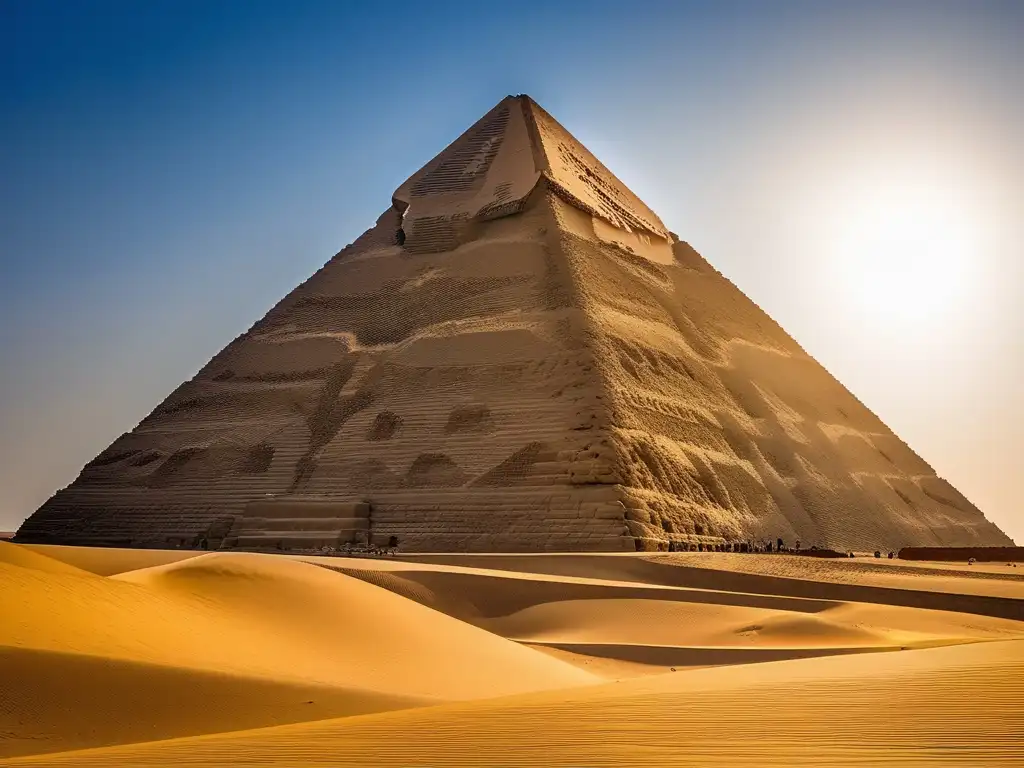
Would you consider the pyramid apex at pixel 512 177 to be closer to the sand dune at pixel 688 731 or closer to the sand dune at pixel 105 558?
the sand dune at pixel 105 558

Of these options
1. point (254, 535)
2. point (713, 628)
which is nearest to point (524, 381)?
point (254, 535)

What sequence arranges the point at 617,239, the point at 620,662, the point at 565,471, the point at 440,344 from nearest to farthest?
the point at 620,662, the point at 565,471, the point at 440,344, the point at 617,239

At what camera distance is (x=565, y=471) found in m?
23.7

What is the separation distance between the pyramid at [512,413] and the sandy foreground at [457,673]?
7.65 m

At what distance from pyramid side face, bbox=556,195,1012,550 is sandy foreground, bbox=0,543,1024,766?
7886 millimetres

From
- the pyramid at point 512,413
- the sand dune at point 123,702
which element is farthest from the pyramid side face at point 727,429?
the sand dune at point 123,702

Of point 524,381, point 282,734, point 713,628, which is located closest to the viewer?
point 282,734

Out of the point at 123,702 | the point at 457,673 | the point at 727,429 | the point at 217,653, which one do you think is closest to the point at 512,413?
the point at 727,429

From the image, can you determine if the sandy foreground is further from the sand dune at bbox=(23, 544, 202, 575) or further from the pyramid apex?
the pyramid apex

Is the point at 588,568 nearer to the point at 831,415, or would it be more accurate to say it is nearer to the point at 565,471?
the point at 565,471

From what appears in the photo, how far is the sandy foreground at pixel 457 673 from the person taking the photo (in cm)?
456

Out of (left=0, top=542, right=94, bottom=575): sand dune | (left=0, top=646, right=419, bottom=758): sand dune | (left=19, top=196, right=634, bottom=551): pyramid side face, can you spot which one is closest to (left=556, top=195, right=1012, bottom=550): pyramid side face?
(left=19, top=196, right=634, bottom=551): pyramid side face

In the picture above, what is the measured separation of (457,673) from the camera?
9.08m

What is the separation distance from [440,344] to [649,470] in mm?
7979
